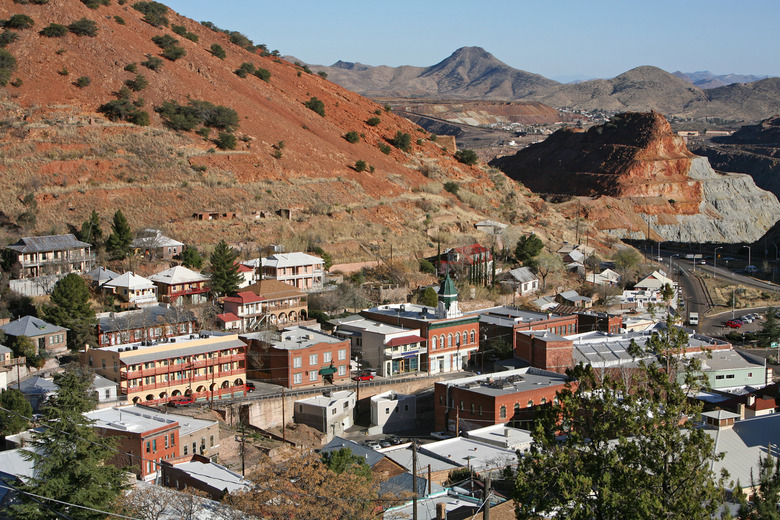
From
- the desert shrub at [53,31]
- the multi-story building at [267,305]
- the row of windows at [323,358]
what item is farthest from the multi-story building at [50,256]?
the desert shrub at [53,31]

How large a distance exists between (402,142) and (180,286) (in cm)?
4049

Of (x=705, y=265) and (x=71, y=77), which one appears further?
(x=705, y=265)

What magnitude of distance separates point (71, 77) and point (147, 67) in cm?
667

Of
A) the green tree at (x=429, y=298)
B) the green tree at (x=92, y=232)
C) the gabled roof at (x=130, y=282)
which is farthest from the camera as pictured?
the green tree at (x=429, y=298)

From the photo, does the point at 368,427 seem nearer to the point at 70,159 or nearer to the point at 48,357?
the point at 48,357

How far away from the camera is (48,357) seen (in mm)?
43875

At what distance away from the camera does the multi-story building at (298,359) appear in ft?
146

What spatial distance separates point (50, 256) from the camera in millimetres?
52969

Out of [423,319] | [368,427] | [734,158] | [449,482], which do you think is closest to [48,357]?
[368,427]

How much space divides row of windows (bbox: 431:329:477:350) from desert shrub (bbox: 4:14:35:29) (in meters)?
42.4

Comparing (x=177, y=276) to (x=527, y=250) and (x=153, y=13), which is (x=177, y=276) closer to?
(x=527, y=250)

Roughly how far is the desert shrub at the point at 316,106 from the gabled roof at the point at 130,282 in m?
39.5

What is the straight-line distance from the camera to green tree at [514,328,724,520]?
701 inches

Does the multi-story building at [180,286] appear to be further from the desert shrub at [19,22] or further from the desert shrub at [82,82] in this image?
the desert shrub at [19,22]
